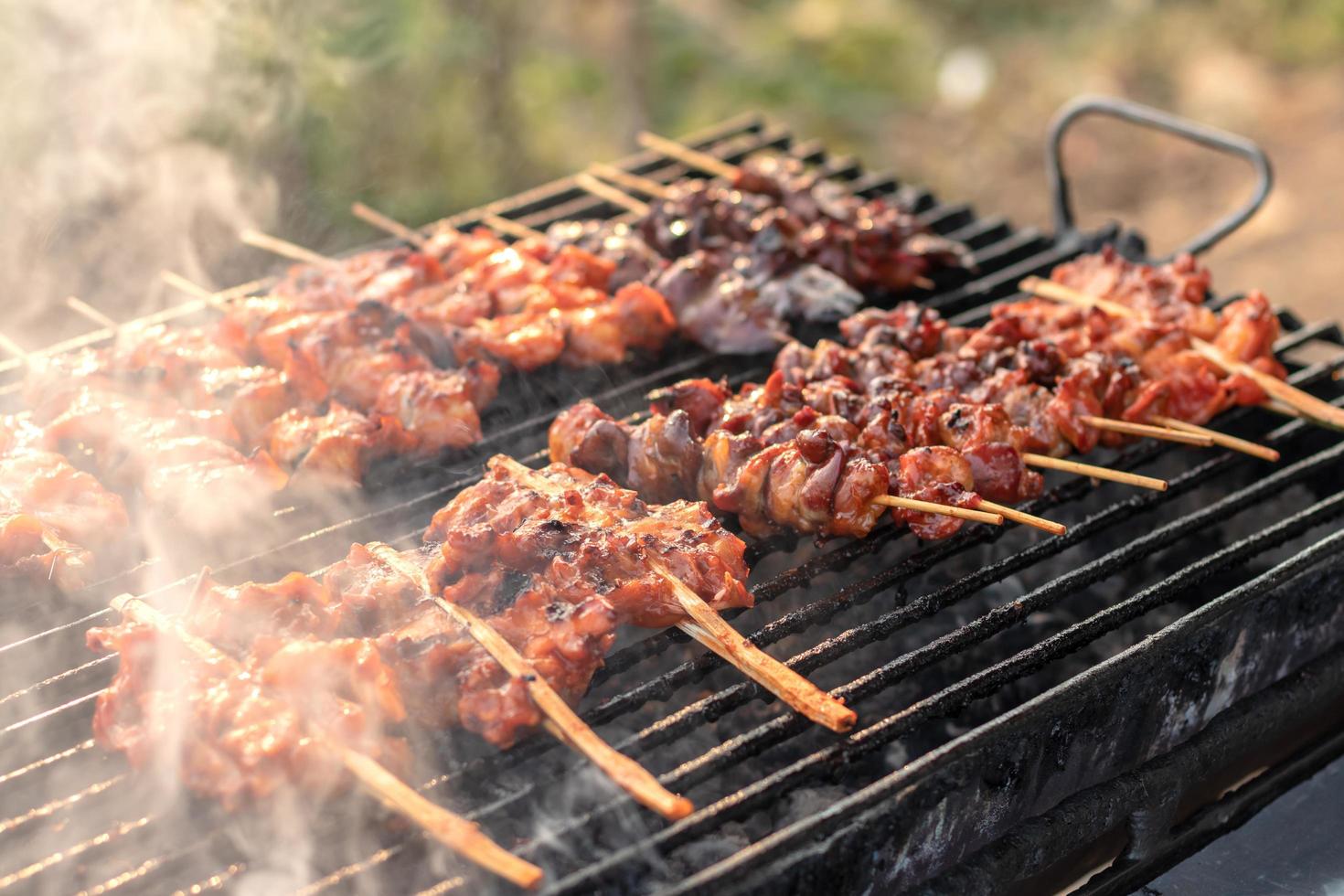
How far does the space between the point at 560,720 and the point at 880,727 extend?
2.76 ft

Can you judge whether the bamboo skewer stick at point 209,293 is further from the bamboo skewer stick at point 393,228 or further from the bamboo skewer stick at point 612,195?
the bamboo skewer stick at point 612,195

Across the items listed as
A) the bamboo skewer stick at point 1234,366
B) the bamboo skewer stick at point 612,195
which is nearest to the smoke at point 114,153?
the bamboo skewer stick at point 612,195

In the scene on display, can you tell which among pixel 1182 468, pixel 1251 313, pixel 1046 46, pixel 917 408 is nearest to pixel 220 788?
pixel 917 408

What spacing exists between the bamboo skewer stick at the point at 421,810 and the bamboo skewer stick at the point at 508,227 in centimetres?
304

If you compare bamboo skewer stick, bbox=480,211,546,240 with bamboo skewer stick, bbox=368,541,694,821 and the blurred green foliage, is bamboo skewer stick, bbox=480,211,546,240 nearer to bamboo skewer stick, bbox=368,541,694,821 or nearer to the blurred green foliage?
the blurred green foliage

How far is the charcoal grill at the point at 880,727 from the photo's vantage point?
3.03 metres

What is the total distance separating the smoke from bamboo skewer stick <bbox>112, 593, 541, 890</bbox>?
326 cm

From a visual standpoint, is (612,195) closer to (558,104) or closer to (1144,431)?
(1144,431)

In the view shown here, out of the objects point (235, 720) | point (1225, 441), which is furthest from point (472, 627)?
point (1225, 441)

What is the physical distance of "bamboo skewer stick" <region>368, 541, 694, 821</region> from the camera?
2854mm

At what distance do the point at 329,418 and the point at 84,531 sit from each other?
0.89 meters

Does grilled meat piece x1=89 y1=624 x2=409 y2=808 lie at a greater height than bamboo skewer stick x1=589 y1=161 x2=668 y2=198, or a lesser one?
lesser

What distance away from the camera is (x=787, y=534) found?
4055mm

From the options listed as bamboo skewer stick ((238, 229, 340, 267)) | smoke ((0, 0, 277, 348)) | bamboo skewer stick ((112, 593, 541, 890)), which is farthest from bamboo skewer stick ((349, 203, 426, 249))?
bamboo skewer stick ((112, 593, 541, 890))
